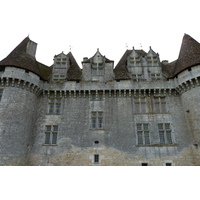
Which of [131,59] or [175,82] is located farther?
[131,59]

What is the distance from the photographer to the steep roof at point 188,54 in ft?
52.4

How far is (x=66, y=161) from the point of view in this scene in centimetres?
1405

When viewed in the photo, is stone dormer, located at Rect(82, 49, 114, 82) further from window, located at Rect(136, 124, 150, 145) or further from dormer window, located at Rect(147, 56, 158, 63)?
window, located at Rect(136, 124, 150, 145)

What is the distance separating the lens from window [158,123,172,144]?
14742mm

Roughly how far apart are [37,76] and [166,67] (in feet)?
47.4

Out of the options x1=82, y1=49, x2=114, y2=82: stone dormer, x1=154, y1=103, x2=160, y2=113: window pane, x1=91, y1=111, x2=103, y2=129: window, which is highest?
x1=82, y1=49, x2=114, y2=82: stone dormer

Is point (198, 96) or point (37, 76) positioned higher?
point (37, 76)

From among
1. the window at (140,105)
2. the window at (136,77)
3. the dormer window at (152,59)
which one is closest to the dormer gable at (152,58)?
the dormer window at (152,59)

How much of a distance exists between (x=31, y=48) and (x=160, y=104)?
15.6m

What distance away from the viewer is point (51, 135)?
1525cm

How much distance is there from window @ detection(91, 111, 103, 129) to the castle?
95mm

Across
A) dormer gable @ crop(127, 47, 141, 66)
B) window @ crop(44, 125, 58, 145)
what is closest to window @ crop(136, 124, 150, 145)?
dormer gable @ crop(127, 47, 141, 66)

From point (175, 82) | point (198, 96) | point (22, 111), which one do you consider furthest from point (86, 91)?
point (198, 96)

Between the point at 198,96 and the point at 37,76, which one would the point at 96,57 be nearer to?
the point at 37,76
